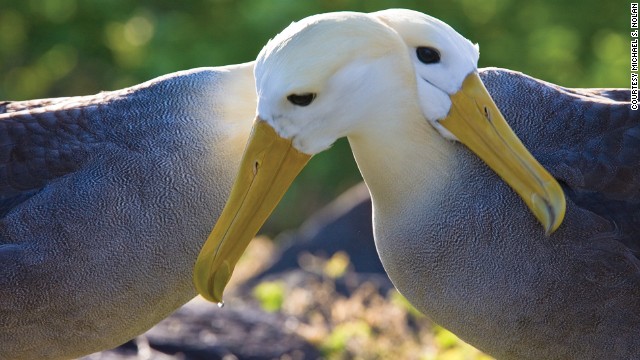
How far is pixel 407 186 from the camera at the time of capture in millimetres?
3852

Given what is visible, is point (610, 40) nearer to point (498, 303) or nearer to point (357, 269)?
point (357, 269)

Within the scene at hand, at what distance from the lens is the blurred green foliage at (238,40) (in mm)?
11172

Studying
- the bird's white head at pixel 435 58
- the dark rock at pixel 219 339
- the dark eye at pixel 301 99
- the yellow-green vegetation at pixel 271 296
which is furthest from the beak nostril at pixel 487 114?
the yellow-green vegetation at pixel 271 296

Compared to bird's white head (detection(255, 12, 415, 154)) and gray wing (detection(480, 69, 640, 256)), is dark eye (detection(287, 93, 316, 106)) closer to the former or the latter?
bird's white head (detection(255, 12, 415, 154))

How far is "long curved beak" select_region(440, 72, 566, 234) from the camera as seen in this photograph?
359cm

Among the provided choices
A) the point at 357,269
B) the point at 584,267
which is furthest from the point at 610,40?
the point at 584,267

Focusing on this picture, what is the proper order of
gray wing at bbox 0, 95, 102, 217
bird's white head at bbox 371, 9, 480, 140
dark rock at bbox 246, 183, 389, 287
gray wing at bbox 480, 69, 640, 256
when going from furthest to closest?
dark rock at bbox 246, 183, 389, 287 < gray wing at bbox 0, 95, 102, 217 < gray wing at bbox 480, 69, 640, 256 < bird's white head at bbox 371, 9, 480, 140

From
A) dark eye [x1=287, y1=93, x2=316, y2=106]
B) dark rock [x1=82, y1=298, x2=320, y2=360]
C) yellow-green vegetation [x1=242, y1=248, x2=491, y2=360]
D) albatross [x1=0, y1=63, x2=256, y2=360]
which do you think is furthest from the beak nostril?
dark rock [x1=82, y1=298, x2=320, y2=360]

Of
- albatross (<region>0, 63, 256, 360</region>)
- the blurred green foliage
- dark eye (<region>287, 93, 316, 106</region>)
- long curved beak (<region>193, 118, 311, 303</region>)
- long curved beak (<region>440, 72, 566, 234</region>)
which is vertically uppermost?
dark eye (<region>287, 93, 316, 106</region>)

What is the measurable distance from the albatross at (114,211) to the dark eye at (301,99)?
0.64 m

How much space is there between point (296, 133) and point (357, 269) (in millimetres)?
3323

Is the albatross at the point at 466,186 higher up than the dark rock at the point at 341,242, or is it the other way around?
the albatross at the point at 466,186

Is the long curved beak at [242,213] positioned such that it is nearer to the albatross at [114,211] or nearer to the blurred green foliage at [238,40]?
the albatross at [114,211]

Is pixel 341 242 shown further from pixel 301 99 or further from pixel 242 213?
pixel 301 99
